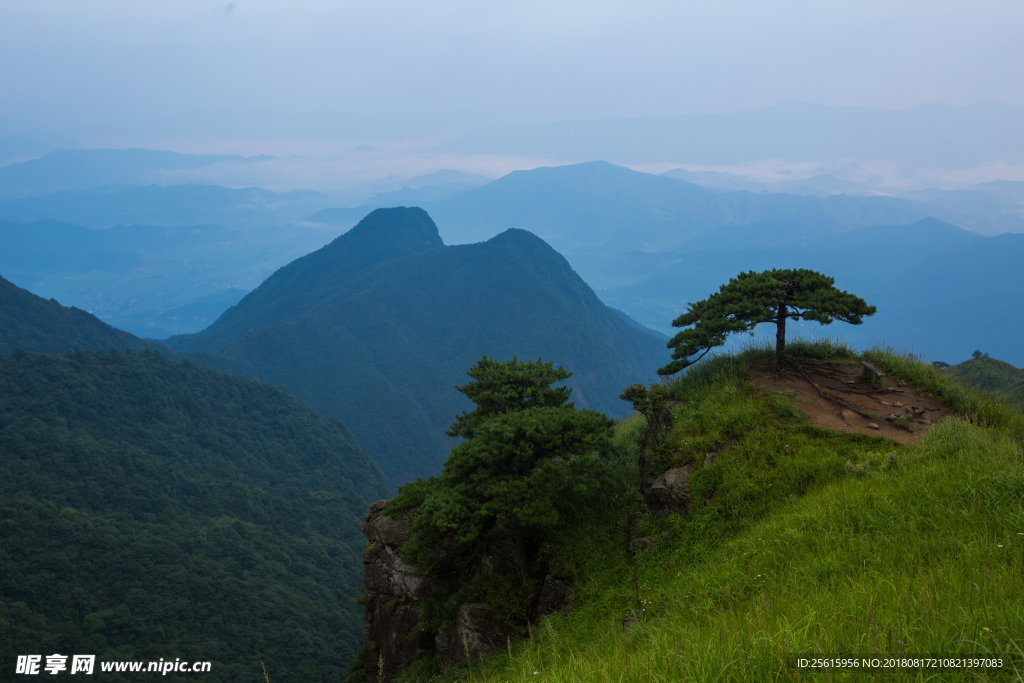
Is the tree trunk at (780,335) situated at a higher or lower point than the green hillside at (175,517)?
higher

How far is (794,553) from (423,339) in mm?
158759

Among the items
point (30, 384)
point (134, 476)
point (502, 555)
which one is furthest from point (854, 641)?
point (30, 384)

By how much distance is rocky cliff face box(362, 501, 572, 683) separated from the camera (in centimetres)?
1246

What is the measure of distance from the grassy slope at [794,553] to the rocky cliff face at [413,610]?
2109mm

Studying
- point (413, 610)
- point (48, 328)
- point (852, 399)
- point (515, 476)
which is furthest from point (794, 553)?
point (48, 328)

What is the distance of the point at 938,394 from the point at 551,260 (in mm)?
177348

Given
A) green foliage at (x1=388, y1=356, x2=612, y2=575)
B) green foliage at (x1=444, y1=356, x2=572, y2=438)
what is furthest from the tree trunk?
green foliage at (x1=444, y1=356, x2=572, y2=438)

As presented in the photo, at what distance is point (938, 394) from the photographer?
12.7m

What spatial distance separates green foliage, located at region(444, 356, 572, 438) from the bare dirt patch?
573 centimetres

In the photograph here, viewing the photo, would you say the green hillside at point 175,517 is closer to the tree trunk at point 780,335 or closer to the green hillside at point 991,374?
the tree trunk at point 780,335

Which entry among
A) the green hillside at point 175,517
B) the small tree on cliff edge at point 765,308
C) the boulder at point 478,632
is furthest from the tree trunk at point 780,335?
the green hillside at point 175,517

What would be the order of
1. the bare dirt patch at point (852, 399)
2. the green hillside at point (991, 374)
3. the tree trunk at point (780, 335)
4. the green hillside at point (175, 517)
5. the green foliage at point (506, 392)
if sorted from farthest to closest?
1. the green hillside at point (175, 517)
2. the green hillside at point (991, 374)
3. the green foliage at point (506, 392)
4. the tree trunk at point (780, 335)
5. the bare dirt patch at point (852, 399)

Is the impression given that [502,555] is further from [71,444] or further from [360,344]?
[360,344]

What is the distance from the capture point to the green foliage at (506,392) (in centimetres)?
1527
